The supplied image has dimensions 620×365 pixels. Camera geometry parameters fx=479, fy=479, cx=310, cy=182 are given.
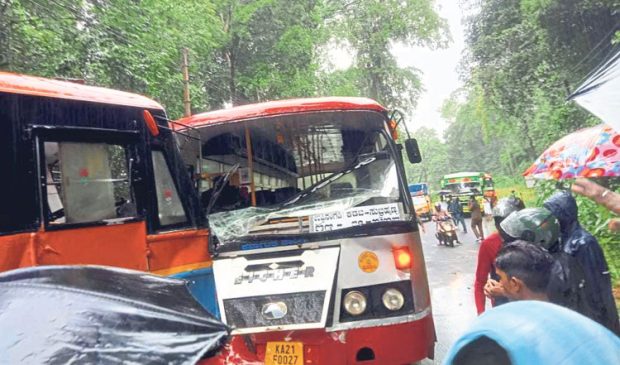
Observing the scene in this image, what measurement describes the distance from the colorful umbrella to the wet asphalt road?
89.8 inches

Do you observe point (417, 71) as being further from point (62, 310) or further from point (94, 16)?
point (62, 310)

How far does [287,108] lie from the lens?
13.1 feet

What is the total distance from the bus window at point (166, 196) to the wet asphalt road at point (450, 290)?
7.80 feet

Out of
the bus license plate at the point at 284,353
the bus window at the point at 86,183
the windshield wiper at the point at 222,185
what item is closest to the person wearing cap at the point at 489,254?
the bus license plate at the point at 284,353

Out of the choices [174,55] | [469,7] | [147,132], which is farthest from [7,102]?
[469,7]

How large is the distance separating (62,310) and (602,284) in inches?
105

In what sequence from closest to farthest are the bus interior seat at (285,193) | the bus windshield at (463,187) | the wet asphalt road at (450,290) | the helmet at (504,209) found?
1. the helmet at (504,209)
2. the bus interior seat at (285,193)
3. the wet asphalt road at (450,290)
4. the bus windshield at (463,187)

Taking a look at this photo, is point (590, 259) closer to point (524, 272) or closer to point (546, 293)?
point (546, 293)

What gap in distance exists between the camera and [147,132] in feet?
12.6

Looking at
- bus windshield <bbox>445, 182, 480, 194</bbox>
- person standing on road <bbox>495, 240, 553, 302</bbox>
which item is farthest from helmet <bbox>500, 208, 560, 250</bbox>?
bus windshield <bbox>445, 182, 480, 194</bbox>

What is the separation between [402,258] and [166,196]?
197cm

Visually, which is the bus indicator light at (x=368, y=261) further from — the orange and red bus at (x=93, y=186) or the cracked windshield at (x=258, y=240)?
the orange and red bus at (x=93, y=186)

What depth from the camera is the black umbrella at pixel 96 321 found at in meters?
1.41

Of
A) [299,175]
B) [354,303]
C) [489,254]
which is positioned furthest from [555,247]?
[299,175]
